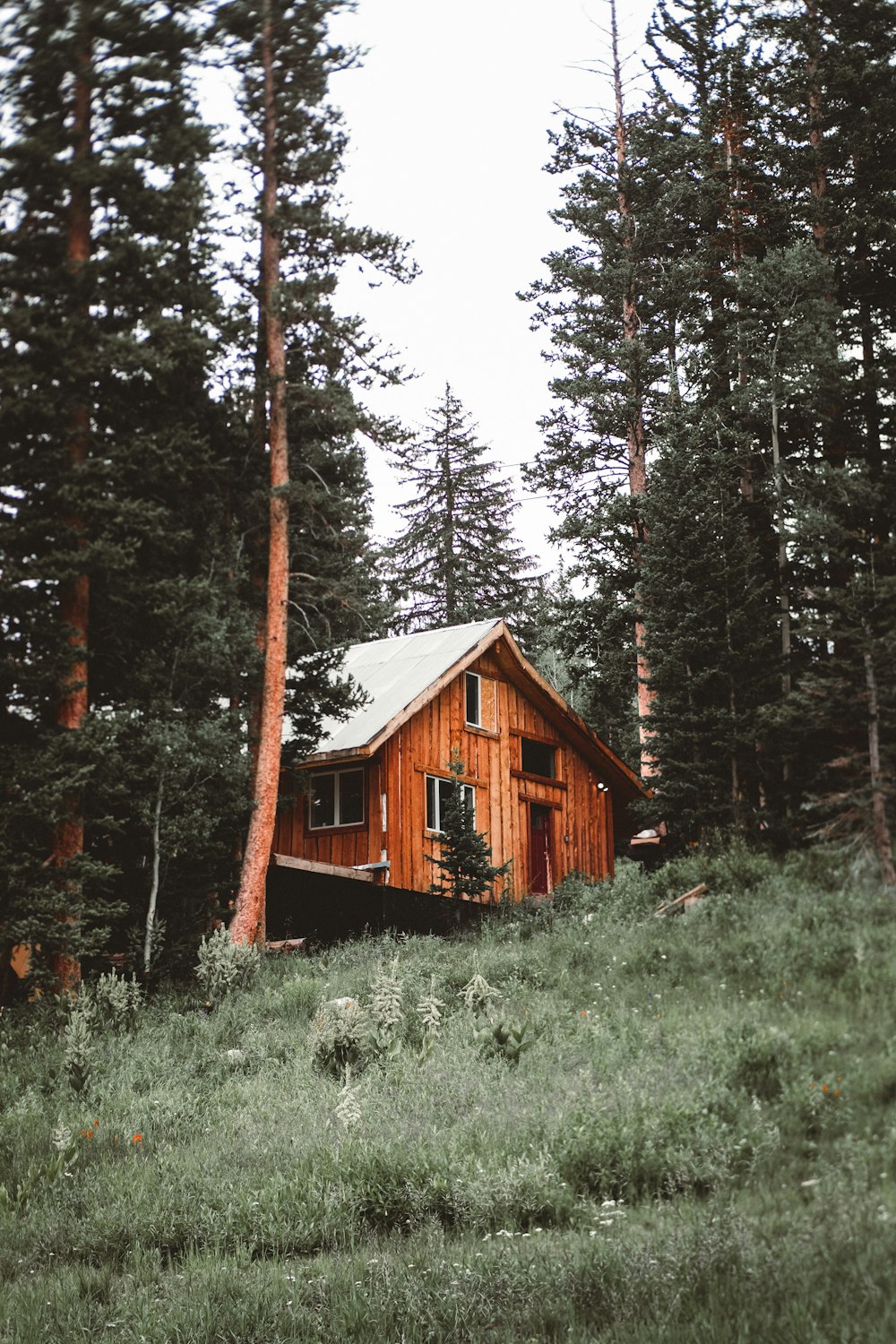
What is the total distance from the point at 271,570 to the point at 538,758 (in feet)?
35.5

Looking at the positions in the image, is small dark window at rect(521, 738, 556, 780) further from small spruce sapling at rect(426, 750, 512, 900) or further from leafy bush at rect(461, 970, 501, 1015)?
leafy bush at rect(461, 970, 501, 1015)

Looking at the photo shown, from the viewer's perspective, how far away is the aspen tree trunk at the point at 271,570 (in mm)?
19891

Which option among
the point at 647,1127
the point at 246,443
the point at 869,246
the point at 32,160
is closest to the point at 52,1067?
the point at 647,1127

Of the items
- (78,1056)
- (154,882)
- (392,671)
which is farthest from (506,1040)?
(392,671)

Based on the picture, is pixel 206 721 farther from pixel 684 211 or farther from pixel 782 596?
pixel 684 211

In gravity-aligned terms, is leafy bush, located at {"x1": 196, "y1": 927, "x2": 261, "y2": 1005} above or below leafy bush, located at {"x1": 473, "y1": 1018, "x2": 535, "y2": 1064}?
above

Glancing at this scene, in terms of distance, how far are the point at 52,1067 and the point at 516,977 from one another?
5.83 metres

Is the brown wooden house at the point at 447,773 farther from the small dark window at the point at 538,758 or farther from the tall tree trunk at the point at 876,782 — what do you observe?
the tall tree trunk at the point at 876,782

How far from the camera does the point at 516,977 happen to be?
1579 centimetres

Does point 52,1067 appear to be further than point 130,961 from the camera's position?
No

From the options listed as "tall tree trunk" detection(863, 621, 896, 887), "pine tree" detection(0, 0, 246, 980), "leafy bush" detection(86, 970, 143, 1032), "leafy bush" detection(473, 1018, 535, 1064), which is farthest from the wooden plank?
"leafy bush" detection(473, 1018, 535, 1064)

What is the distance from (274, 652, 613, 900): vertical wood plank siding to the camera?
79.9 ft

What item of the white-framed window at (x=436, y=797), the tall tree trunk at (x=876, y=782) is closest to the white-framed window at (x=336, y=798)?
the white-framed window at (x=436, y=797)

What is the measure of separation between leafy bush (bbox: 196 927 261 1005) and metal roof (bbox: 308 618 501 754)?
211 inches
